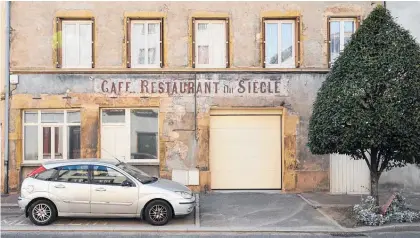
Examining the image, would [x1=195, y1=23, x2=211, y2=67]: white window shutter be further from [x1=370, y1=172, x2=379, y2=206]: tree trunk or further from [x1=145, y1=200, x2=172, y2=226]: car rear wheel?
[x1=370, y1=172, x2=379, y2=206]: tree trunk

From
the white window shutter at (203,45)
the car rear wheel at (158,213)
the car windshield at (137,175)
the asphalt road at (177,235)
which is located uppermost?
the white window shutter at (203,45)

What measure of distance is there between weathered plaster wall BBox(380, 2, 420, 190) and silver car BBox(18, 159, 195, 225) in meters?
8.00

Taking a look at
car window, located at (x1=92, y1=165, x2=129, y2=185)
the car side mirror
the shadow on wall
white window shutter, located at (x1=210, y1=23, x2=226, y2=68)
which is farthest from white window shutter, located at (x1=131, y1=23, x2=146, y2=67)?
the shadow on wall

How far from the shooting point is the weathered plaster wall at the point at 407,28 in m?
14.5

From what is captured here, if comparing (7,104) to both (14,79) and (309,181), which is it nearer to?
(14,79)

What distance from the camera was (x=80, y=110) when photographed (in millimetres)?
14453

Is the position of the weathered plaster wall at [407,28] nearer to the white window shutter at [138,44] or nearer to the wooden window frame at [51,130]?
the white window shutter at [138,44]

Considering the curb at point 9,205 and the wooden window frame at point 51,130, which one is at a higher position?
the wooden window frame at point 51,130

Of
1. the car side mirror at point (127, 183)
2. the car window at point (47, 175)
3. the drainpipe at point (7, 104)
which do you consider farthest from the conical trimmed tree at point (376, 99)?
the drainpipe at point (7, 104)

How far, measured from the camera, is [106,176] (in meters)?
10.3

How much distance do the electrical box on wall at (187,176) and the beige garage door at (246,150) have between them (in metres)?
0.76

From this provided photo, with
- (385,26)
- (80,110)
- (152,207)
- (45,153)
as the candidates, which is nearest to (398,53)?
(385,26)

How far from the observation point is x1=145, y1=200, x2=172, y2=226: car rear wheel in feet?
33.1

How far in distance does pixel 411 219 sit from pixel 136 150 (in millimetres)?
8594
